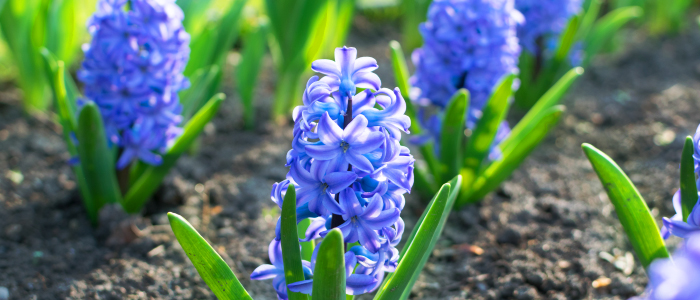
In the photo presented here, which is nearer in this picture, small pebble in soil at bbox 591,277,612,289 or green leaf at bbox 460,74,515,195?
small pebble in soil at bbox 591,277,612,289

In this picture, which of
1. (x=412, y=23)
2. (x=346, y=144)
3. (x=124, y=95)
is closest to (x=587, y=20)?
(x=412, y=23)

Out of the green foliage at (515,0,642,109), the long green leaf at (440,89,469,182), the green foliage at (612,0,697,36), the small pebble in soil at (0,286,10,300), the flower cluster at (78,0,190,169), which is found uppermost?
the green foliage at (612,0,697,36)

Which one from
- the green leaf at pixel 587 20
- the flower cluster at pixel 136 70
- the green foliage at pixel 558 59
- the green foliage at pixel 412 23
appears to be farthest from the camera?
the green foliage at pixel 412 23

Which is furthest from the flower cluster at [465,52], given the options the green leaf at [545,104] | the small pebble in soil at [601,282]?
the small pebble in soil at [601,282]

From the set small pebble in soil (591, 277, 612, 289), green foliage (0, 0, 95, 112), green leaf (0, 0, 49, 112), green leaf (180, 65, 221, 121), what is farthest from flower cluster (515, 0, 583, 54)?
green leaf (0, 0, 49, 112)

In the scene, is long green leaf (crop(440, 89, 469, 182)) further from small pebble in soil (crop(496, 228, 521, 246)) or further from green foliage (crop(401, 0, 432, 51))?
green foliage (crop(401, 0, 432, 51))

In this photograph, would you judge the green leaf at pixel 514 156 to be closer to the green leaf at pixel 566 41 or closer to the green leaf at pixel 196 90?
the green leaf at pixel 566 41
